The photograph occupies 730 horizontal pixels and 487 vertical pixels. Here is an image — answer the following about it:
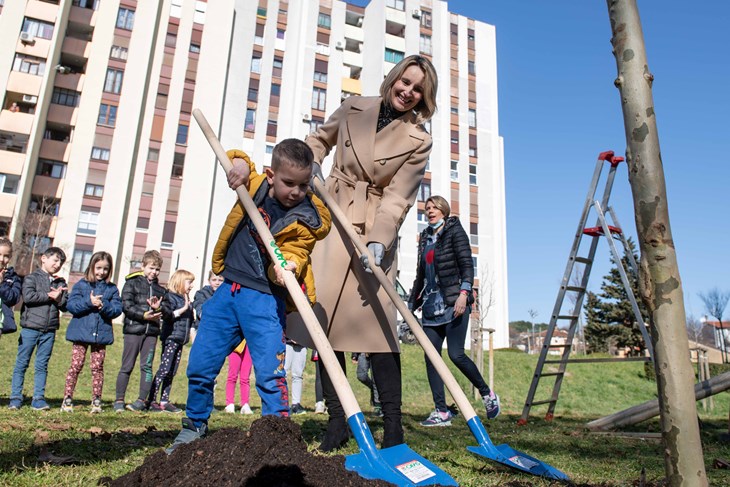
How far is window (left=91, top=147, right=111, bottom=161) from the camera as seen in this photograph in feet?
110

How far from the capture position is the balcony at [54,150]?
108ft

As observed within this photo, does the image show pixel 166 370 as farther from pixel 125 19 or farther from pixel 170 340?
pixel 125 19

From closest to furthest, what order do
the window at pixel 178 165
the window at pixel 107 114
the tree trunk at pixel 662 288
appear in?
the tree trunk at pixel 662 288 → the window at pixel 107 114 → the window at pixel 178 165

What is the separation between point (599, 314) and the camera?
4328 centimetres

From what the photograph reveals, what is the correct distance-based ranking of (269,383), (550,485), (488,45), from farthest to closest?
1. (488,45)
2. (269,383)
3. (550,485)

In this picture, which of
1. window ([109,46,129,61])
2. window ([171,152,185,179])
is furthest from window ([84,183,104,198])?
window ([109,46,129,61])

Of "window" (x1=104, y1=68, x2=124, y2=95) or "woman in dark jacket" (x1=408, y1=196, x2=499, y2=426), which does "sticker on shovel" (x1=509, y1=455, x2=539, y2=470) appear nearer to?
"woman in dark jacket" (x1=408, y1=196, x2=499, y2=426)

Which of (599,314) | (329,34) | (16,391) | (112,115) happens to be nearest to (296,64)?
(329,34)

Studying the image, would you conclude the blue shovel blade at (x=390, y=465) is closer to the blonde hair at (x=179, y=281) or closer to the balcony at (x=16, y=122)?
the blonde hair at (x=179, y=281)

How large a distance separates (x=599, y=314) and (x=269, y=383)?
4521cm

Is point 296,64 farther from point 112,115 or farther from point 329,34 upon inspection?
point 112,115

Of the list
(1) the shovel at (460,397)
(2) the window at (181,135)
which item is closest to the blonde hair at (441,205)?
(1) the shovel at (460,397)

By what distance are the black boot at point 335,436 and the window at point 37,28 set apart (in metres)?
38.3

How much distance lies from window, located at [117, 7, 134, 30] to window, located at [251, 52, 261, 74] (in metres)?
8.43
